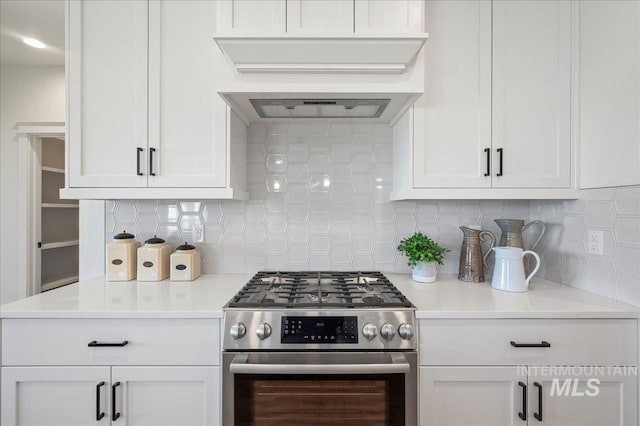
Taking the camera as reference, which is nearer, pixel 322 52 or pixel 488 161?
pixel 322 52

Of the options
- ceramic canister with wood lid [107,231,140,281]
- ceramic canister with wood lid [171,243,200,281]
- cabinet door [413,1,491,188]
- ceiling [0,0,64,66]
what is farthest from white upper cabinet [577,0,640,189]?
ceiling [0,0,64,66]

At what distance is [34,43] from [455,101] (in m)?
3.34

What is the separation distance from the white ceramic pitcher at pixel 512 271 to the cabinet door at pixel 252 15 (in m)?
1.48

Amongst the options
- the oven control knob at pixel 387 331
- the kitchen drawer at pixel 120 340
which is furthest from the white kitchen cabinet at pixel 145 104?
the oven control knob at pixel 387 331

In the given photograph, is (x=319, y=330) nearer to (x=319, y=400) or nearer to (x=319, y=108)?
(x=319, y=400)

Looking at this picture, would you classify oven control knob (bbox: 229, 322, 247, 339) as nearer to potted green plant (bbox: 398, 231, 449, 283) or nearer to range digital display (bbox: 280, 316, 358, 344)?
range digital display (bbox: 280, 316, 358, 344)

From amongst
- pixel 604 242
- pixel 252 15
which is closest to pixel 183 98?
pixel 252 15

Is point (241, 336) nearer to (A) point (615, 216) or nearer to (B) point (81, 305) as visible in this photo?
(B) point (81, 305)

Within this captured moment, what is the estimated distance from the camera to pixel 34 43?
8.78ft

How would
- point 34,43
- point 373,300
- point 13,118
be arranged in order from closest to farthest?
point 373,300 < point 34,43 < point 13,118

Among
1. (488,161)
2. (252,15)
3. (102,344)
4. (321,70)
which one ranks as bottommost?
(102,344)

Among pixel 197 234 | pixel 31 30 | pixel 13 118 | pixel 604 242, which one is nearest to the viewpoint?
pixel 604 242

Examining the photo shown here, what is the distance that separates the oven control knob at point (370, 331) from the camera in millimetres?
1254

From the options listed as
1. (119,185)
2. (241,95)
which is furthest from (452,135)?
(119,185)
